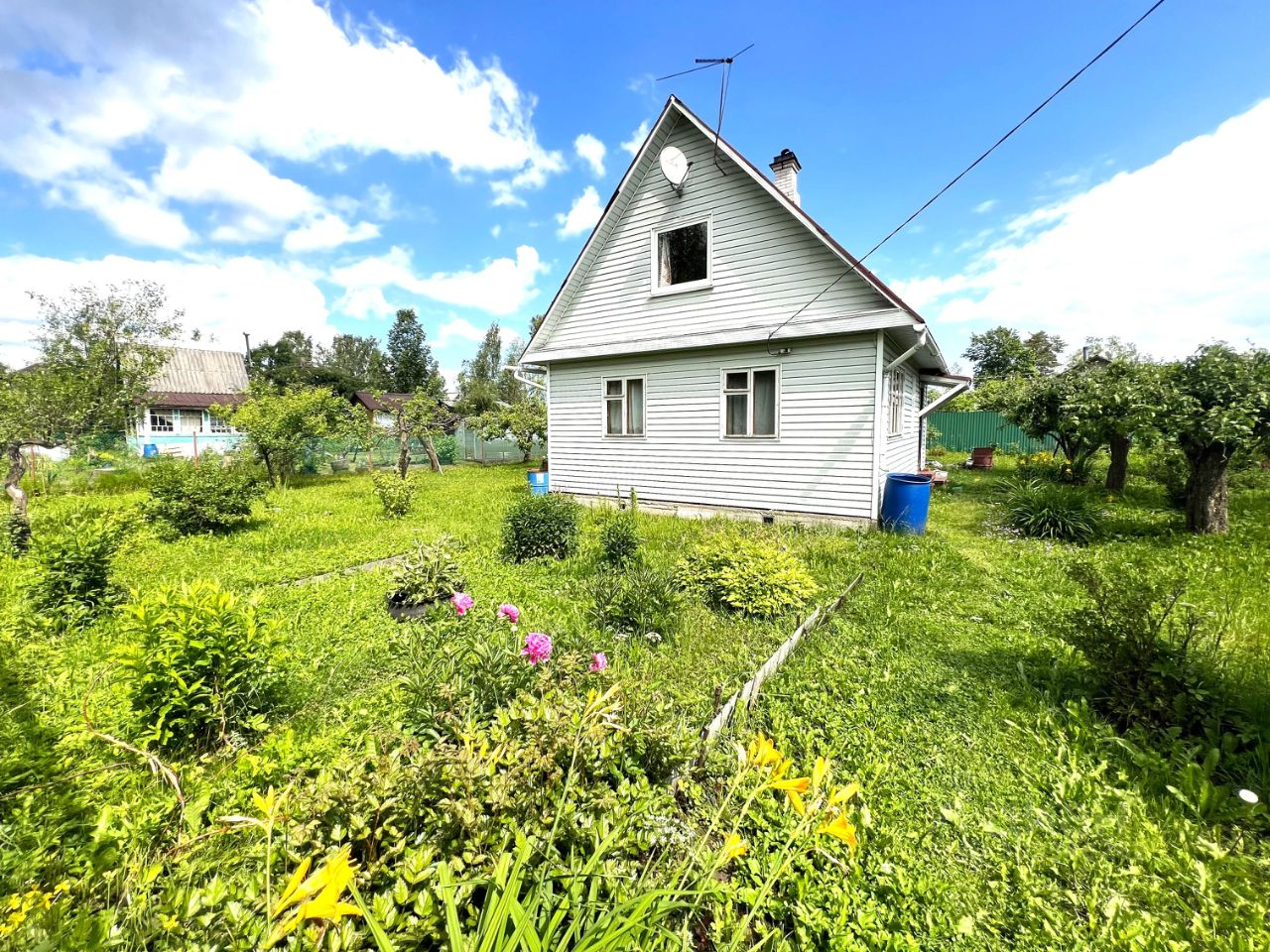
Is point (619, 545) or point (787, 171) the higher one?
point (787, 171)

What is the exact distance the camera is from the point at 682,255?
916 cm

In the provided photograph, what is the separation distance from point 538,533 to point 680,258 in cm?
606

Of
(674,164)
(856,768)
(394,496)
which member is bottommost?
(856,768)

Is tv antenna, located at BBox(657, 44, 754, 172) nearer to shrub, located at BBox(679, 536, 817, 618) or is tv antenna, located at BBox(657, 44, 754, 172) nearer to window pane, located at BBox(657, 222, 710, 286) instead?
window pane, located at BBox(657, 222, 710, 286)

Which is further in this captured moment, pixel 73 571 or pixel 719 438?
pixel 719 438

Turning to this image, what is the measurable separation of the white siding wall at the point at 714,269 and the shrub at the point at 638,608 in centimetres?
548

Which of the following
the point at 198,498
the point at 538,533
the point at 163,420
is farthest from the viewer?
the point at 163,420

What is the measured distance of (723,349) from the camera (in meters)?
8.70

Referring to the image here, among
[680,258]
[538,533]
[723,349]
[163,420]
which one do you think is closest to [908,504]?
[723,349]

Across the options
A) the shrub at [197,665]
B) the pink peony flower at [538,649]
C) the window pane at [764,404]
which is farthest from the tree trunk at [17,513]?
the window pane at [764,404]

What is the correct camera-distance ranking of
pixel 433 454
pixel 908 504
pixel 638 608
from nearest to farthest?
1. pixel 638 608
2. pixel 908 504
3. pixel 433 454

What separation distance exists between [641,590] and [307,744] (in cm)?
253

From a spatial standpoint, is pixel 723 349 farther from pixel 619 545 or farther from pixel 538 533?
pixel 538 533

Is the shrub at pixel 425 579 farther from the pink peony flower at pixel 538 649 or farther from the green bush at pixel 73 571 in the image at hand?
the green bush at pixel 73 571
